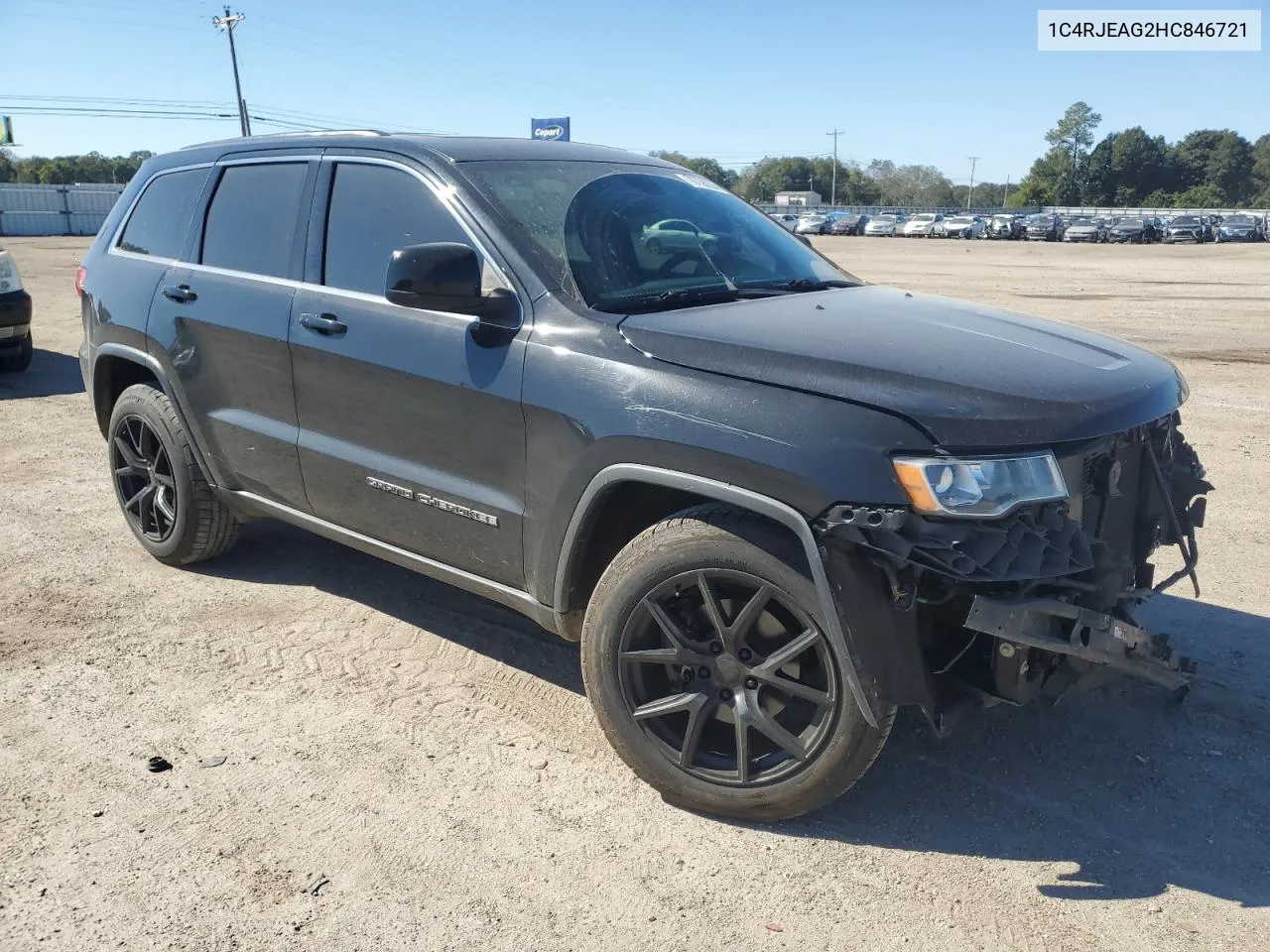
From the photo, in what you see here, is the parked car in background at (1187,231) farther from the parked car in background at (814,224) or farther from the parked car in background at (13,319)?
the parked car in background at (13,319)

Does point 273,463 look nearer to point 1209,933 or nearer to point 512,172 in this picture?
point 512,172

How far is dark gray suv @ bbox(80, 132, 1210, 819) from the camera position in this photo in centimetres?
261

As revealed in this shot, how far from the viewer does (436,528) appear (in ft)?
11.8

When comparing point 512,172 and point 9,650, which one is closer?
point 512,172

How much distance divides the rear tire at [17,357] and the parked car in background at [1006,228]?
181ft

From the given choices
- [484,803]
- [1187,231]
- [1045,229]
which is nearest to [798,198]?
[1045,229]

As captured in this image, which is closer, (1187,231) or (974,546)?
(974,546)

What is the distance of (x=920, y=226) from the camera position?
62531mm

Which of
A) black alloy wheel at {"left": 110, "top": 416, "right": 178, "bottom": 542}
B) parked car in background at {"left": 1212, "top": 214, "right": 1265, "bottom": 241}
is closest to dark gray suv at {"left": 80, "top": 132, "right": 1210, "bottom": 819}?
black alloy wheel at {"left": 110, "top": 416, "right": 178, "bottom": 542}

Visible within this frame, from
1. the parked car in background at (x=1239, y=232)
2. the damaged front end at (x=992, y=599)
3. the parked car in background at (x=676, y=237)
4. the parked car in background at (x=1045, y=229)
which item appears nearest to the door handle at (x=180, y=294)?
the parked car in background at (x=676, y=237)

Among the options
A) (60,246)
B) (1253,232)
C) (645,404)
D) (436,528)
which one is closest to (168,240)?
(436,528)

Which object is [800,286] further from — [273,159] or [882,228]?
[882,228]

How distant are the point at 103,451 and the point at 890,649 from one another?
654 cm

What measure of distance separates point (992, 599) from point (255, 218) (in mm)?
3311
